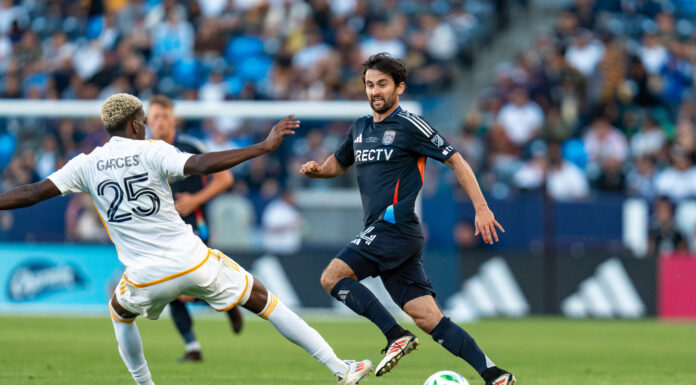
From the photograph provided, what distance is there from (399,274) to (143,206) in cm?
189

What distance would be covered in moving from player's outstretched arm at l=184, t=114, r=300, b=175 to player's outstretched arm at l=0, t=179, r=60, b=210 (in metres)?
0.91

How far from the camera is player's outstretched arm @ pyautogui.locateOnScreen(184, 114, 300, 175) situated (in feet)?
20.7

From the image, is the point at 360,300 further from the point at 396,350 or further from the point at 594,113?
the point at 594,113

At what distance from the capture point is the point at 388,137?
7359 mm

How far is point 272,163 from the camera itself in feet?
54.7

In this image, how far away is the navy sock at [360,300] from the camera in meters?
7.14

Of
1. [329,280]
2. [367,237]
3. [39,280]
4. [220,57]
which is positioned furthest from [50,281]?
[367,237]

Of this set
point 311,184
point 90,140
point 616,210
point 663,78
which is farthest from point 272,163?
point 663,78

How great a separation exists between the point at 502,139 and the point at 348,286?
12419mm

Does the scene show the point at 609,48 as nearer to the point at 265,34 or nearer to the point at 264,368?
the point at 265,34

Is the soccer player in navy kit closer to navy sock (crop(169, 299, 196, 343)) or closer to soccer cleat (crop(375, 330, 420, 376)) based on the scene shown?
soccer cleat (crop(375, 330, 420, 376))

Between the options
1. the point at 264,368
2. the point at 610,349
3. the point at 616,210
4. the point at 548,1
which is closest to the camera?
the point at 264,368

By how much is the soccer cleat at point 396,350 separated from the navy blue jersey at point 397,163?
809 mm

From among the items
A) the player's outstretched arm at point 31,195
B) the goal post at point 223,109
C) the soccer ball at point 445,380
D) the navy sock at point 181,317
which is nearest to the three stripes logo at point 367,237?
the soccer ball at point 445,380
